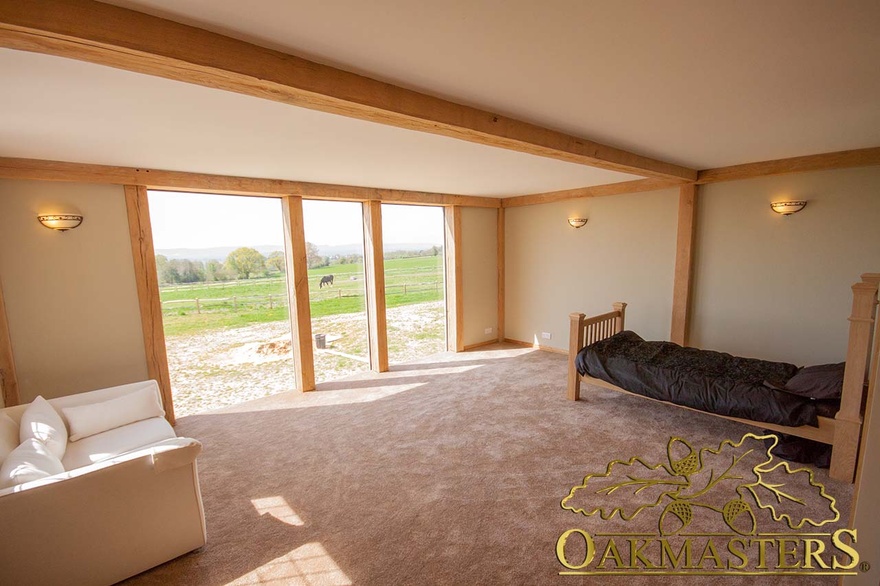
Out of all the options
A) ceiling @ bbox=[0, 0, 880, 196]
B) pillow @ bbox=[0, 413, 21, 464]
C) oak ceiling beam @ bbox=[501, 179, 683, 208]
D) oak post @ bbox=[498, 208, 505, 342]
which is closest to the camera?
ceiling @ bbox=[0, 0, 880, 196]

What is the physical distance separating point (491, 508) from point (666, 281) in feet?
12.8

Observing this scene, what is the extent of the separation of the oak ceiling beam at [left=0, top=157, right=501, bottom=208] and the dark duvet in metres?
3.40

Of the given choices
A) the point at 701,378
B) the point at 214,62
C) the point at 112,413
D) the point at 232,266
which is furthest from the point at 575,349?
the point at 112,413

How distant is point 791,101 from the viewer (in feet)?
7.16

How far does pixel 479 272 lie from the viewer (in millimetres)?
6688

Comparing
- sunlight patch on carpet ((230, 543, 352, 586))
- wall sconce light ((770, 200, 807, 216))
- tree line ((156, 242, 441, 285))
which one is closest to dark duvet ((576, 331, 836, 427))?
wall sconce light ((770, 200, 807, 216))

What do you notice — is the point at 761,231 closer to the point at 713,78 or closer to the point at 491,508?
the point at 713,78

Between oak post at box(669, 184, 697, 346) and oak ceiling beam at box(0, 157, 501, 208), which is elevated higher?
oak ceiling beam at box(0, 157, 501, 208)

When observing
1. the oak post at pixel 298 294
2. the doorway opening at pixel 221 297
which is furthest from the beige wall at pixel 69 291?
the oak post at pixel 298 294

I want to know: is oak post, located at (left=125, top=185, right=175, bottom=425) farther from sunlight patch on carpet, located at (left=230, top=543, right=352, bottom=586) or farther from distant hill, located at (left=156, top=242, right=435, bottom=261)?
sunlight patch on carpet, located at (left=230, top=543, right=352, bottom=586)

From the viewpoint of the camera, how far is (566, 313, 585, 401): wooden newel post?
4.21 metres

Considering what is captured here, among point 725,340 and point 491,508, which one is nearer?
point 491,508

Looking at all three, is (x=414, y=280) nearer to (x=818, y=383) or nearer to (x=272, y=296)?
(x=272, y=296)

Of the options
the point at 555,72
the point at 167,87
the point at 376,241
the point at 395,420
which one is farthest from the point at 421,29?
the point at 376,241
